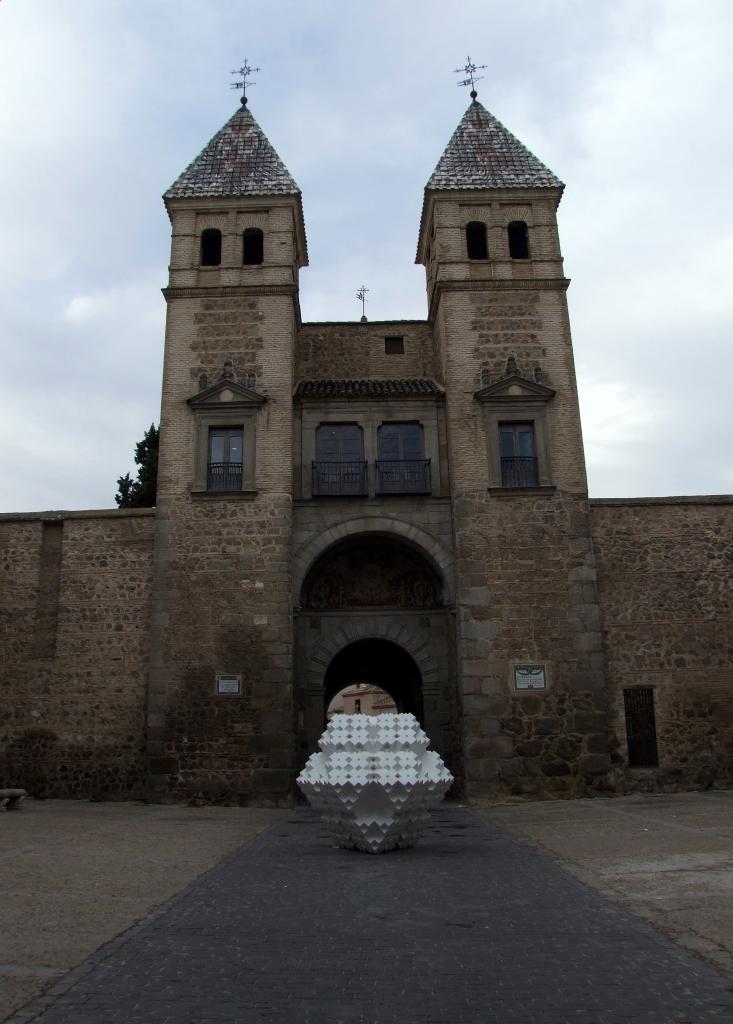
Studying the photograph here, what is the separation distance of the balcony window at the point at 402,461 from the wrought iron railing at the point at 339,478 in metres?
0.40

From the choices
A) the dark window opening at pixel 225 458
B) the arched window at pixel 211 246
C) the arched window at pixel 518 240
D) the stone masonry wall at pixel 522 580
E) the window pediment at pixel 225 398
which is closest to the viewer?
the stone masonry wall at pixel 522 580

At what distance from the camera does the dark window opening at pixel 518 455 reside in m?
17.3

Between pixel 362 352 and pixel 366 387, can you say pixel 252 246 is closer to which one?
pixel 362 352

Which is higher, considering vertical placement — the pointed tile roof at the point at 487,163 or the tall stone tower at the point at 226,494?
the pointed tile roof at the point at 487,163

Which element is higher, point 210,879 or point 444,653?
point 444,653

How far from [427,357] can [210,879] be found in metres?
14.8

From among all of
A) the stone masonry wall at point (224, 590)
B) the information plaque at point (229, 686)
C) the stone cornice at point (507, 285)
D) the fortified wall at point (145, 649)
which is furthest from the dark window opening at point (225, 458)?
the stone cornice at point (507, 285)

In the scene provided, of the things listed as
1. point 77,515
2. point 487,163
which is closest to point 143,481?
point 77,515

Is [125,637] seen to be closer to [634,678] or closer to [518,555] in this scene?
[518,555]

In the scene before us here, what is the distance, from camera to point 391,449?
18062 mm

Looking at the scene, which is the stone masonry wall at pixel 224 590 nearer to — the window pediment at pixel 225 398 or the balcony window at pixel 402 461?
the window pediment at pixel 225 398

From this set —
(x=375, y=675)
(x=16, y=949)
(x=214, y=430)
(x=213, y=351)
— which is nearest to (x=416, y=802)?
(x=16, y=949)

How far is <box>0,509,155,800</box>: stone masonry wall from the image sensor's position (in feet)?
53.7

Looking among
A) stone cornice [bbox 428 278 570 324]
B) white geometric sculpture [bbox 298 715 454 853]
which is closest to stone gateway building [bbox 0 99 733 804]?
stone cornice [bbox 428 278 570 324]
